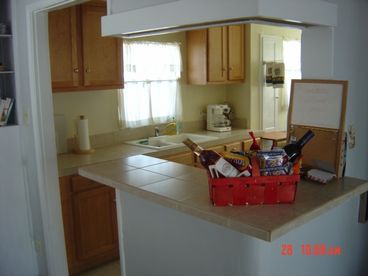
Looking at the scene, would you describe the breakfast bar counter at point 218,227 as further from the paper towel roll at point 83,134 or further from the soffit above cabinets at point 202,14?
the paper towel roll at point 83,134

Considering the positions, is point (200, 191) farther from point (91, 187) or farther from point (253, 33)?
point (253, 33)

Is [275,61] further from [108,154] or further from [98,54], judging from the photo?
[108,154]

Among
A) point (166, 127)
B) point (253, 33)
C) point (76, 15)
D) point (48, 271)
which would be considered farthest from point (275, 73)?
point (48, 271)

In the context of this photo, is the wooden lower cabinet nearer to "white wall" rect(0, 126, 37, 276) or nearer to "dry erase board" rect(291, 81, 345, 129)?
"white wall" rect(0, 126, 37, 276)

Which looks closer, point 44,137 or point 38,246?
point 44,137

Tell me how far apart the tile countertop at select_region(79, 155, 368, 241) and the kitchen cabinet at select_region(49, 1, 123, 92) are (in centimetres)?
137

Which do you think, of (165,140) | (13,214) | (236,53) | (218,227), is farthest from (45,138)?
(236,53)

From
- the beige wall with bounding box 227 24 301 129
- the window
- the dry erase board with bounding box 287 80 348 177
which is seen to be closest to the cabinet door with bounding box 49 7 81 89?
the window

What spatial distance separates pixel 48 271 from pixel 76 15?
2.05 meters

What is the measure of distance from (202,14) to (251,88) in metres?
3.33

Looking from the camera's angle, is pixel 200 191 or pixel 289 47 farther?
pixel 289 47

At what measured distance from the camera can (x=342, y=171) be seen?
1.77 m

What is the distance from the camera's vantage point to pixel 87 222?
3.28 meters

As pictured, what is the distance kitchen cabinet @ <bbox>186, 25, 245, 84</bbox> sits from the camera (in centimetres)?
438
